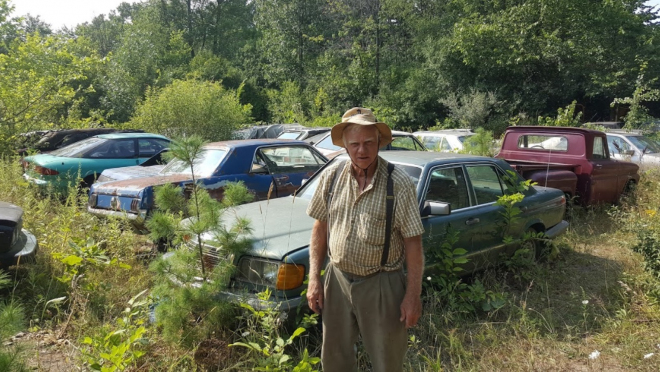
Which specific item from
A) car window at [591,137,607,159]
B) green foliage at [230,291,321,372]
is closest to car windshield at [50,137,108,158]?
green foliage at [230,291,321,372]

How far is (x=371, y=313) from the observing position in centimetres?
265

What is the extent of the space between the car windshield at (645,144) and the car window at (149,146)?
11.5 m

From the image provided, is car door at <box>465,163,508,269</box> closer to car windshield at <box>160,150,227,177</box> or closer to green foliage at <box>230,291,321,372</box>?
green foliage at <box>230,291,321,372</box>

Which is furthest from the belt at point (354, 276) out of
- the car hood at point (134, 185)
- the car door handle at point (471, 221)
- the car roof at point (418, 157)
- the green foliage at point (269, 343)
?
the car hood at point (134, 185)

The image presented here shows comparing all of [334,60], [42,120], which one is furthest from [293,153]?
[334,60]

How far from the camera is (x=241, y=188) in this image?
3795 millimetres

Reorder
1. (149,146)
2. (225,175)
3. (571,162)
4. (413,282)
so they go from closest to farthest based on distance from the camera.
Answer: (413,282) < (225,175) < (571,162) < (149,146)

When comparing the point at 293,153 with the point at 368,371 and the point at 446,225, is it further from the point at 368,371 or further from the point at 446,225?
the point at 368,371

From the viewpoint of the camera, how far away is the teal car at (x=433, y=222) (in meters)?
3.57

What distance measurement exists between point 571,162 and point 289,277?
6.78m

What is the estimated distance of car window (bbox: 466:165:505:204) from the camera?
5246mm

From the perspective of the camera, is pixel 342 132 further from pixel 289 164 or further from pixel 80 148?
pixel 80 148

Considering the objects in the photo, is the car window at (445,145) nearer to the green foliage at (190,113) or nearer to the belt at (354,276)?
the green foliage at (190,113)

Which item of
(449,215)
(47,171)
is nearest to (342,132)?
(449,215)
